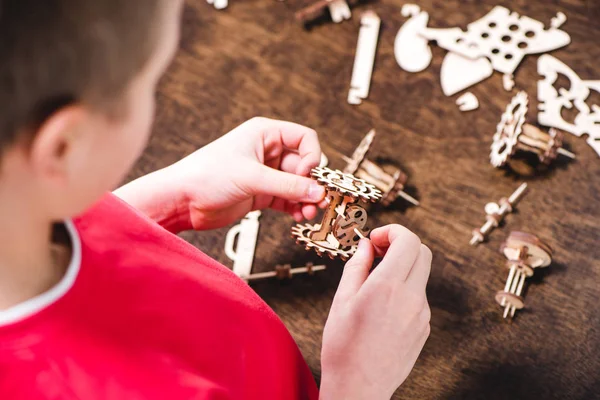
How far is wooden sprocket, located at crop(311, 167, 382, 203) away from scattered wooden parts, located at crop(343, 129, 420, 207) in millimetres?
214

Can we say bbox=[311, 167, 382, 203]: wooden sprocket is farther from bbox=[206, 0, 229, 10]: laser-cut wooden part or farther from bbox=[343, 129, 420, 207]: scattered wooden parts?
bbox=[206, 0, 229, 10]: laser-cut wooden part

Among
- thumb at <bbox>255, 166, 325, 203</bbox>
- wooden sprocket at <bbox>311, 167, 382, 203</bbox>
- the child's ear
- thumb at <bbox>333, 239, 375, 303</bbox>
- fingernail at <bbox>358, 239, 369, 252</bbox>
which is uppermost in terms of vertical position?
the child's ear

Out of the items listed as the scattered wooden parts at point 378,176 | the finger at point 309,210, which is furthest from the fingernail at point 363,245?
the scattered wooden parts at point 378,176

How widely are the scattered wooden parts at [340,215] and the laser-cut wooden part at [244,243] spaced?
0.56 feet

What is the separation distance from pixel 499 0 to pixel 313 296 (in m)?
0.66

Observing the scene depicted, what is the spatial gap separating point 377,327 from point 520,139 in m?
0.48

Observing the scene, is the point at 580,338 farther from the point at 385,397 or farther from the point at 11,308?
the point at 11,308

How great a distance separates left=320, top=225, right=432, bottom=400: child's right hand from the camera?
2.04 feet

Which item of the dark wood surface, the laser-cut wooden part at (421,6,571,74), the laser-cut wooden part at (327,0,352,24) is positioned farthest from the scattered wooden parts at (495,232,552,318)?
the laser-cut wooden part at (327,0,352,24)

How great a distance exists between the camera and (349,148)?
3.33ft

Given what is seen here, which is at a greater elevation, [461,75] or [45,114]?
[45,114]

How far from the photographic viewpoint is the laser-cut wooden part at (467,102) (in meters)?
1.04

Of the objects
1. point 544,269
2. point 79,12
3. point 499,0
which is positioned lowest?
point 544,269

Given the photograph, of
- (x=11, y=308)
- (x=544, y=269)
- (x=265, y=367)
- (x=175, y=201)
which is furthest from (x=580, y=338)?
(x=11, y=308)
